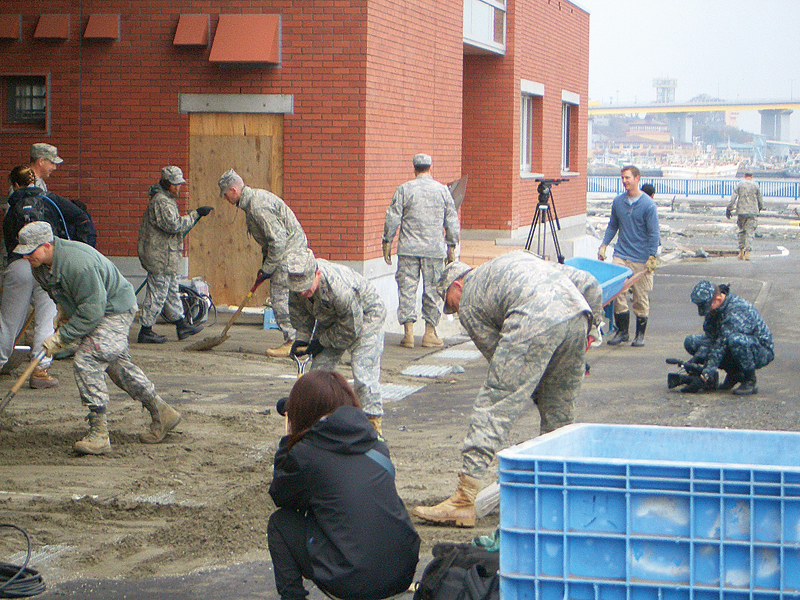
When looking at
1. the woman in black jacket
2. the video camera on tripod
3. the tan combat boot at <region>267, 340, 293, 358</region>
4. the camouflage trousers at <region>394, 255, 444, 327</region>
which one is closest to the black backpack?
the woman in black jacket

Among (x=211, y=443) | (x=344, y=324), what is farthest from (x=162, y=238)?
(x=344, y=324)

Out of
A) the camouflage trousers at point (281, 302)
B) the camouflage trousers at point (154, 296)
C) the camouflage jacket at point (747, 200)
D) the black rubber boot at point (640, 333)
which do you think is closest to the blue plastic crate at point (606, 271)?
the black rubber boot at point (640, 333)

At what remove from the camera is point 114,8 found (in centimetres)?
1327

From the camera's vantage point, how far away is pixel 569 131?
25.4 m

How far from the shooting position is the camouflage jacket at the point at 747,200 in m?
23.7

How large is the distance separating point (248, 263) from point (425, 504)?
7902 millimetres

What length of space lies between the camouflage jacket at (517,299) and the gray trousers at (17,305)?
496 centimetres

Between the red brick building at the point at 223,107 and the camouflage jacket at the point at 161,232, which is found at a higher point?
the red brick building at the point at 223,107

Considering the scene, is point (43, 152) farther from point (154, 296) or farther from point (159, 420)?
point (159, 420)

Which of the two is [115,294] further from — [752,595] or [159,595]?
[752,595]

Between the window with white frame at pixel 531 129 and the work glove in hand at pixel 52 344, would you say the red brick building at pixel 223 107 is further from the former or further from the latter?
the window with white frame at pixel 531 129

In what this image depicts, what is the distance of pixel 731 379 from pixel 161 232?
6287mm

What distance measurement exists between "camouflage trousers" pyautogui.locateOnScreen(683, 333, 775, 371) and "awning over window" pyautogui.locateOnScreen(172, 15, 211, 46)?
7.23 metres

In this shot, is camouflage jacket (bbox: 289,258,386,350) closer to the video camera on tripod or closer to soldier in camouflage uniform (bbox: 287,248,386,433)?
Answer: soldier in camouflage uniform (bbox: 287,248,386,433)
